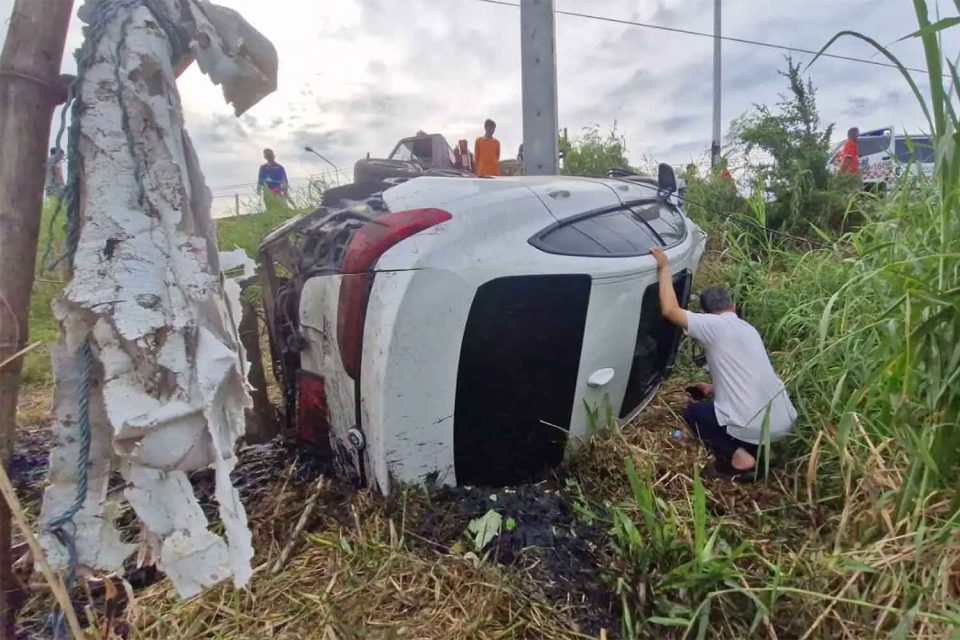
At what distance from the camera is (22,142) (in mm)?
1334

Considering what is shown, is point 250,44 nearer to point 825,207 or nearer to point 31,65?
point 31,65

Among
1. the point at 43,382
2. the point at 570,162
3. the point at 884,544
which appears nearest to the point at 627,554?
the point at 884,544

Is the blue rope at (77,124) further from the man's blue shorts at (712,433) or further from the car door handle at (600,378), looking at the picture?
the man's blue shorts at (712,433)

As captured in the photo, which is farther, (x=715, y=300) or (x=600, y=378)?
(x=715, y=300)

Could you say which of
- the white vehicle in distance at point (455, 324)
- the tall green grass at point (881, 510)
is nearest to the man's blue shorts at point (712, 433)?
the tall green grass at point (881, 510)

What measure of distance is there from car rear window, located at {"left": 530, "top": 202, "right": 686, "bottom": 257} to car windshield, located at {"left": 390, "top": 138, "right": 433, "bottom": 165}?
1994 millimetres

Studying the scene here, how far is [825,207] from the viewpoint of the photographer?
17.1 feet

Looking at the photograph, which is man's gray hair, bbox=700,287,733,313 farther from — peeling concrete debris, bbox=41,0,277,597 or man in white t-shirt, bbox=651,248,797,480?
peeling concrete debris, bbox=41,0,277,597

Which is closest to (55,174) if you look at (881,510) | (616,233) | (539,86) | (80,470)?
(80,470)

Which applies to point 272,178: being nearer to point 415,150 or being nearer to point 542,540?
point 415,150

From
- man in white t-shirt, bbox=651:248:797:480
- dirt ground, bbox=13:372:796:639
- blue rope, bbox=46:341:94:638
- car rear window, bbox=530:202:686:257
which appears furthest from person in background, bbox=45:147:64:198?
man in white t-shirt, bbox=651:248:797:480

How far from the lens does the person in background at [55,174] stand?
1364mm

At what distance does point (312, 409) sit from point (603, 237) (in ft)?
4.30

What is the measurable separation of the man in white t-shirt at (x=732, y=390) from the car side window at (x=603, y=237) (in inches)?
4.8
